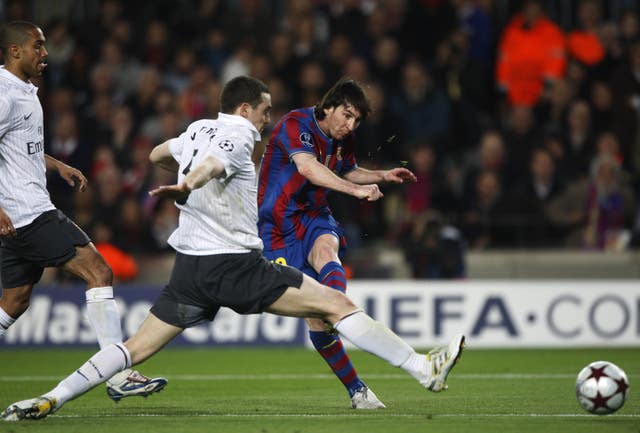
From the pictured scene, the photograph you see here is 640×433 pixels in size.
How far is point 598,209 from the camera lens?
14883 millimetres

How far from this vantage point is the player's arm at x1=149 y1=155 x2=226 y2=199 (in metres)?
6.25

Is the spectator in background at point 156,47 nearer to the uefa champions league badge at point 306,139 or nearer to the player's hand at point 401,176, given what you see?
the uefa champions league badge at point 306,139

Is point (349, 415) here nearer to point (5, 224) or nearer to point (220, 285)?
point (220, 285)

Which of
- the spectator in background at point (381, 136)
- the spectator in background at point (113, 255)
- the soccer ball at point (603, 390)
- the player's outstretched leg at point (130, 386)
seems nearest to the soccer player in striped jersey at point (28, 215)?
the player's outstretched leg at point (130, 386)

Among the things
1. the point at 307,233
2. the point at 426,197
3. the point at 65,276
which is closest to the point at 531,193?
the point at 426,197

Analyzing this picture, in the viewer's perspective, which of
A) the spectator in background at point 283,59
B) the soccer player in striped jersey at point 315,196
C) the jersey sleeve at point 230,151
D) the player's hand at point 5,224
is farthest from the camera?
the spectator in background at point 283,59

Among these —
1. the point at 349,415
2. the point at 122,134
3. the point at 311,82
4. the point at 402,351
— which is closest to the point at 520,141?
the point at 311,82

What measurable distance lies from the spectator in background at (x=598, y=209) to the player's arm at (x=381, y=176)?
6.94m

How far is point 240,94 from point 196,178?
0.82m

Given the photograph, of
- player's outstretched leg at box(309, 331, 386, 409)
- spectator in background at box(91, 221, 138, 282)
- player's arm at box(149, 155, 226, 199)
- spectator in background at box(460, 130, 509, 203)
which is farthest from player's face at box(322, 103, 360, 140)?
spectator in background at box(460, 130, 509, 203)

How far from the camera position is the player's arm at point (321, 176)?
7320mm

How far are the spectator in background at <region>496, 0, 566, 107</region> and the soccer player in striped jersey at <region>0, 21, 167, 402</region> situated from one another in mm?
9294

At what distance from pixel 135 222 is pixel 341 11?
459 cm

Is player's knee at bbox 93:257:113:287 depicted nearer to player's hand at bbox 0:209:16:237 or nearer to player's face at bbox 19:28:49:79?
player's hand at bbox 0:209:16:237
